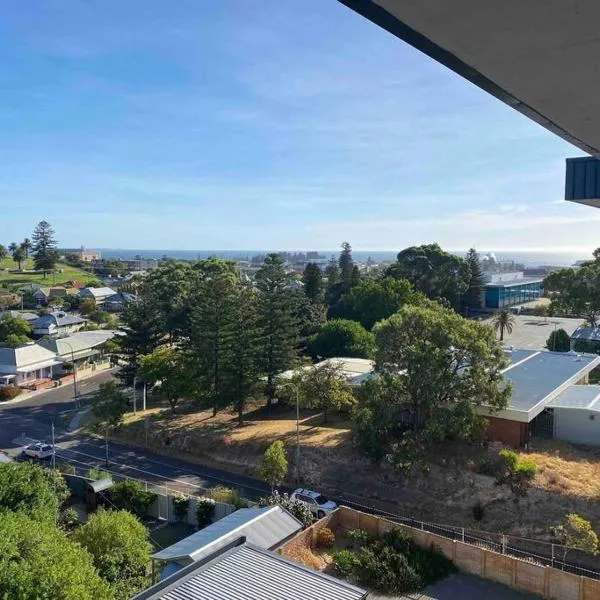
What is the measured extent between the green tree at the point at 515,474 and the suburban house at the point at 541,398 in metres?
1.79

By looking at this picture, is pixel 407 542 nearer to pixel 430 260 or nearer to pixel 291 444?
pixel 291 444

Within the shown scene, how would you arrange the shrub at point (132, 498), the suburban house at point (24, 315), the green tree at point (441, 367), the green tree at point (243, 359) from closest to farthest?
the shrub at point (132, 498) → the green tree at point (441, 367) → the green tree at point (243, 359) → the suburban house at point (24, 315)

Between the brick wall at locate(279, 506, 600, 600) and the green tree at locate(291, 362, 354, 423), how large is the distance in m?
7.83

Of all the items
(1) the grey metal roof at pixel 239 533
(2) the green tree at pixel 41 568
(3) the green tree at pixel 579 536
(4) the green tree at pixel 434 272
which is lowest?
(3) the green tree at pixel 579 536

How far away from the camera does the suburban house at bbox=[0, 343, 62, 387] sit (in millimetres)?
36656

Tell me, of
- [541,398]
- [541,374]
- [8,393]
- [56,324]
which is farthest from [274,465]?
[56,324]

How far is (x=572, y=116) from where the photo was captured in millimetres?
3900

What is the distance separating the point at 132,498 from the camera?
17.9m

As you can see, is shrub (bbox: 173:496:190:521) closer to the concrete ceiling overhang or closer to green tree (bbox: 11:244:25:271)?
the concrete ceiling overhang

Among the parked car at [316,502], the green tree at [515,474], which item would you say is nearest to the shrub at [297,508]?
the parked car at [316,502]

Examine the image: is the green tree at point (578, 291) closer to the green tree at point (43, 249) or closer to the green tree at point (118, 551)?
the green tree at point (118, 551)

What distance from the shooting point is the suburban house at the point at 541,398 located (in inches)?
786

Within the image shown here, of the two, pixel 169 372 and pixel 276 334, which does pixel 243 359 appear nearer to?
pixel 276 334

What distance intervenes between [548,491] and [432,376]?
4919 millimetres
